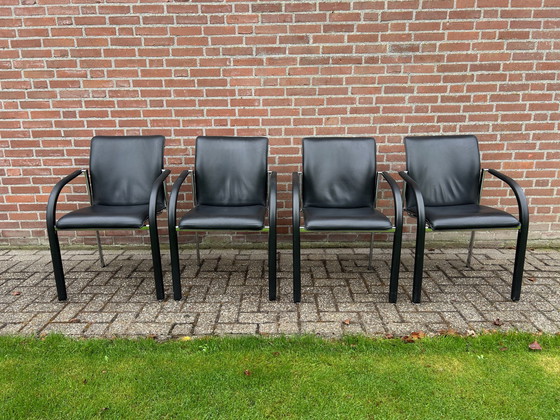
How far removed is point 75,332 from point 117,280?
2.49ft

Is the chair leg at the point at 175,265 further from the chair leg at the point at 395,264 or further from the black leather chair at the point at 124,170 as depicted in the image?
the chair leg at the point at 395,264

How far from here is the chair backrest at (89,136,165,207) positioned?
3.23 meters

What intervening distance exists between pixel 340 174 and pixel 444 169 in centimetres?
84

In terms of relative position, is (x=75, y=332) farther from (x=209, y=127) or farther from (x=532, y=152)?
(x=532, y=152)

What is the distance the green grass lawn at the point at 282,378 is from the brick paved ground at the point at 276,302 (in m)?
0.18

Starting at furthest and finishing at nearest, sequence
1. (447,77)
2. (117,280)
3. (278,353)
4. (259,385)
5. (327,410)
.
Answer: (447,77) < (117,280) < (278,353) < (259,385) < (327,410)

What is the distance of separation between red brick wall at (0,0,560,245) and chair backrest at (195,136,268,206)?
353 mm

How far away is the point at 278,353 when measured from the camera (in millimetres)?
2133

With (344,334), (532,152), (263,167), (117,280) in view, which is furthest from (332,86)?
(117,280)

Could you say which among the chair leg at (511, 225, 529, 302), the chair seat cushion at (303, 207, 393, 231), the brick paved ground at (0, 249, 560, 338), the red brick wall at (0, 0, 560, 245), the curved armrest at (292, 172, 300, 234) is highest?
the red brick wall at (0, 0, 560, 245)

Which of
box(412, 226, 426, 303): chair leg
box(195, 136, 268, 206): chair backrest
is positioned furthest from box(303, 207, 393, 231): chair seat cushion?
box(195, 136, 268, 206): chair backrest

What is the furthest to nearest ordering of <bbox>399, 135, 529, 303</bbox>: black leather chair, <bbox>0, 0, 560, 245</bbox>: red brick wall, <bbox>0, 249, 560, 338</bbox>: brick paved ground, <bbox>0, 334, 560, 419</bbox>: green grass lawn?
<bbox>0, 0, 560, 245</bbox>: red brick wall, <bbox>399, 135, 529, 303</bbox>: black leather chair, <bbox>0, 249, 560, 338</bbox>: brick paved ground, <bbox>0, 334, 560, 419</bbox>: green grass lawn

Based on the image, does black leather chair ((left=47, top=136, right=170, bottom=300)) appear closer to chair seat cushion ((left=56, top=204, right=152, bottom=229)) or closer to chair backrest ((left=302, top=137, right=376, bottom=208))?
chair seat cushion ((left=56, top=204, right=152, bottom=229))

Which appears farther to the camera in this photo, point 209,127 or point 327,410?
point 209,127
